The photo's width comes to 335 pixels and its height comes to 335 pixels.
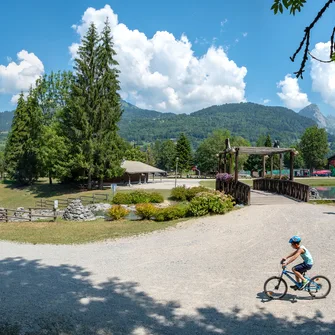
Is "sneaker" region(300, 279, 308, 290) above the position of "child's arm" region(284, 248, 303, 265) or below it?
below

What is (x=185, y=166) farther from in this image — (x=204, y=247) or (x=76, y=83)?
(x=204, y=247)

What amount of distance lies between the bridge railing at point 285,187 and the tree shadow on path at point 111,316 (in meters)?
13.6

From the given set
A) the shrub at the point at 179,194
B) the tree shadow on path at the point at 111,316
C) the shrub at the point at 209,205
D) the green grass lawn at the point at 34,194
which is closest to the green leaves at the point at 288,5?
the tree shadow on path at the point at 111,316

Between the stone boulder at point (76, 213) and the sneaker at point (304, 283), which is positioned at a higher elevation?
the sneaker at point (304, 283)

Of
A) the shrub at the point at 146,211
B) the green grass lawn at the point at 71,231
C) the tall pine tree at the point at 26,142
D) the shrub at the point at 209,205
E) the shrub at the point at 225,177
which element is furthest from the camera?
the tall pine tree at the point at 26,142

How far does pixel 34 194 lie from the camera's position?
42.1m

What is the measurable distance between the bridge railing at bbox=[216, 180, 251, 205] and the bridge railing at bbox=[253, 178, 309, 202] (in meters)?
3.39

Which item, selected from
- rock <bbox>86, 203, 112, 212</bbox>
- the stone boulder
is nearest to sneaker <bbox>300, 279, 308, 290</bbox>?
the stone boulder

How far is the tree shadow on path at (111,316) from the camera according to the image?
18.3ft

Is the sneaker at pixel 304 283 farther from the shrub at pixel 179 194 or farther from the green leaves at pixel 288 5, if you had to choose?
the shrub at pixel 179 194

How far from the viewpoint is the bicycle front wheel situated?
6.94m

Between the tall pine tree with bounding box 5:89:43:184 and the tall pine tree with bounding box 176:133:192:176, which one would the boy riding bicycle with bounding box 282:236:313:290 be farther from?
the tall pine tree with bounding box 176:133:192:176

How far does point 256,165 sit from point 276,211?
63442 millimetres

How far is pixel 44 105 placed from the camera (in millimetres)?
52625
